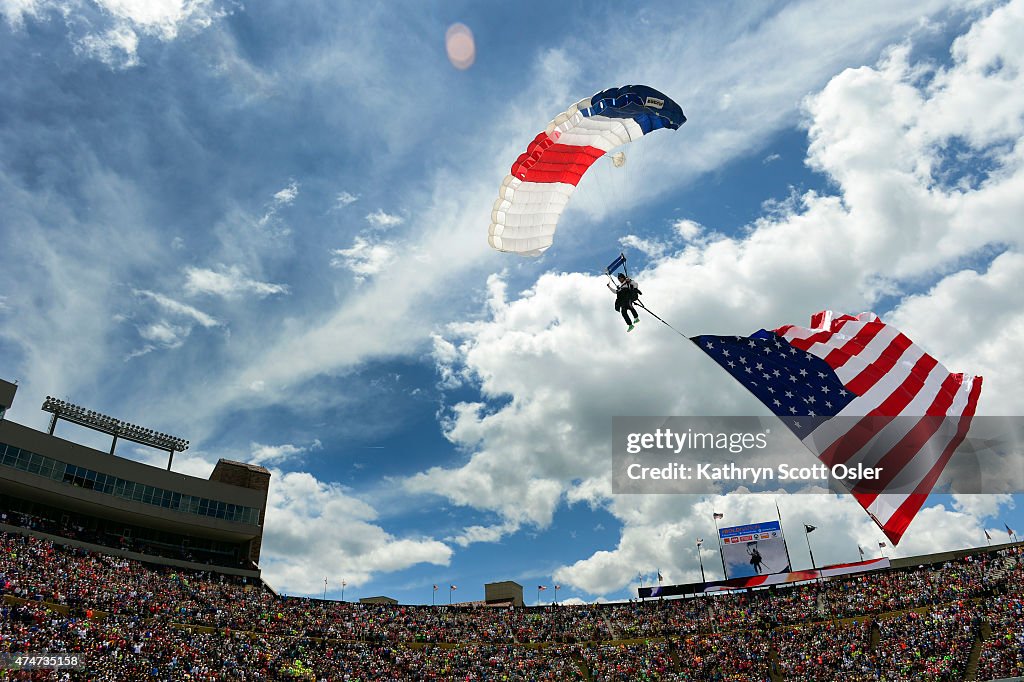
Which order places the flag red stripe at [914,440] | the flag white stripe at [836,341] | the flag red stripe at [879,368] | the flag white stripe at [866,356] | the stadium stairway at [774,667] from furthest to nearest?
the stadium stairway at [774,667]
the flag white stripe at [836,341]
the flag white stripe at [866,356]
the flag red stripe at [879,368]
the flag red stripe at [914,440]

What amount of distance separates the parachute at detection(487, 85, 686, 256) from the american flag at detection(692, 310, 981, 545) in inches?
334

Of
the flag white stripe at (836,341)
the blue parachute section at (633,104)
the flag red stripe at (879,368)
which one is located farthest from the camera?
the blue parachute section at (633,104)

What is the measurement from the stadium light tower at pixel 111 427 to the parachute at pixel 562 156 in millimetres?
44981

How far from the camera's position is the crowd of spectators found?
34344 millimetres

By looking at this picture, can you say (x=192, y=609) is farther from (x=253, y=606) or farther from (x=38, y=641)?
(x=38, y=641)

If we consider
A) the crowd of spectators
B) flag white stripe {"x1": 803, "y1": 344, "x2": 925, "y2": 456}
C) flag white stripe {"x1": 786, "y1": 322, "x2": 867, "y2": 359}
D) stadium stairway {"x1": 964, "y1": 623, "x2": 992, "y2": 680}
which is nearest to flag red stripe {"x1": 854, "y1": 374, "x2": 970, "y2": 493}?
flag white stripe {"x1": 803, "y1": 344, "x2": 925, "y2": 456}

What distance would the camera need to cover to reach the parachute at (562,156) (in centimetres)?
2200

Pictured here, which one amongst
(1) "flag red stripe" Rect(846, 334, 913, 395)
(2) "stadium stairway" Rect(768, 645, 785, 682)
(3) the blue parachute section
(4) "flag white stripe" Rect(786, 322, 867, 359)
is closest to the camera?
(1) "flag red stripe" Rect(846, 334, 913, 395)

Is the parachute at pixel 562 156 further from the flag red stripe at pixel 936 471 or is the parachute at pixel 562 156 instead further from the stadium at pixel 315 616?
the stadium at pixel 315 616

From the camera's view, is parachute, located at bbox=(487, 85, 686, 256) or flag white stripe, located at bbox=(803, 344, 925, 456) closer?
flag white stripe, located at bbox=(803, 344, 925, 456)

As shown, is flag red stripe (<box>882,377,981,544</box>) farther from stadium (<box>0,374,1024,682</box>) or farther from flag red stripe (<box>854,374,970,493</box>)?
stadium (<box>0,374,1024,682</box>)

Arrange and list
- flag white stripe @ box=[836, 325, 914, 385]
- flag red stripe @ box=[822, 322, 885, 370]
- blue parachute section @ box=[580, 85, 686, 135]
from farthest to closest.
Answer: blue parachute section @ box=[580, 85, 686, 135] < flag red stripe @ box=[822, 322, 885, 370] < flag white stripe @ box=[836, 325, 914, 385]

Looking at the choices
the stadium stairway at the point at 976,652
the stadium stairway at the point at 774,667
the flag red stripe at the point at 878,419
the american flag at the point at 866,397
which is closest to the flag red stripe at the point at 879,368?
the american flag at the point at 866,397

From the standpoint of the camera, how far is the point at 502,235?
27188mm
